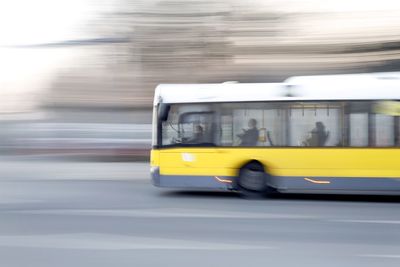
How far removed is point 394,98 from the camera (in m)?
12.5

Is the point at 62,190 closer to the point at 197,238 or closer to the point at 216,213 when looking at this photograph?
the point at 216,213

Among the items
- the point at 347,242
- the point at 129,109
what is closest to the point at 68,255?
the point at 347,242

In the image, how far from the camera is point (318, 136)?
12898 millimetres

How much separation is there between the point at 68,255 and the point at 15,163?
18.5 meters

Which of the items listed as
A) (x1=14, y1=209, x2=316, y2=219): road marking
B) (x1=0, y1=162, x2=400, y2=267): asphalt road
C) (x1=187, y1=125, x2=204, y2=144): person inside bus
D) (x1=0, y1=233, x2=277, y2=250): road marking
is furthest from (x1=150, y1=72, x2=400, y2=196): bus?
(x1=0, y1=233, x2=277, y2=250): road marking

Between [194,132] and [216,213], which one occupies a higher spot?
[194,132]

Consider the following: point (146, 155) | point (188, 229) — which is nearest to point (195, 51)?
point (146, 155)

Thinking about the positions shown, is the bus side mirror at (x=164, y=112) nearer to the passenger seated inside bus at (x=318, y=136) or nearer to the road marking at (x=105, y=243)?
the passenger seated inside bus at (x=318, y=136)

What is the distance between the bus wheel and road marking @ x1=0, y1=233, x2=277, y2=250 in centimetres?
485

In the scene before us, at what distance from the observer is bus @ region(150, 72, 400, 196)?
1264cm

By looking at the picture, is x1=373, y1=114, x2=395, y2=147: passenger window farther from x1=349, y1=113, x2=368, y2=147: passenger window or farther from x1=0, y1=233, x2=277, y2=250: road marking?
x1=0, y1=233, x2=277, y2=250: road marking

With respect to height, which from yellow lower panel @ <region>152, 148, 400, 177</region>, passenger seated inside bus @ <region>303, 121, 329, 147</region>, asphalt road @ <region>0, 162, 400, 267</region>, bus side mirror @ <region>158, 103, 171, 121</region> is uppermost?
bus side mirror @ <region>158, 103, 171, 121</region>

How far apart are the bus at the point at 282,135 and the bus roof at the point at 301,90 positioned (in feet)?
0.06

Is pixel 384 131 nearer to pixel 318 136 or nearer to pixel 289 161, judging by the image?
pixel 318 136
